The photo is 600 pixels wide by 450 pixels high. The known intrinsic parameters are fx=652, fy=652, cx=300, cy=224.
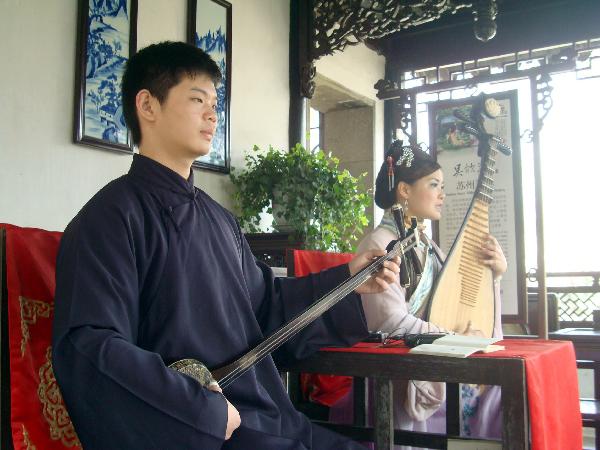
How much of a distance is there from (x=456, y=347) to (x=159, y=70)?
86 cm

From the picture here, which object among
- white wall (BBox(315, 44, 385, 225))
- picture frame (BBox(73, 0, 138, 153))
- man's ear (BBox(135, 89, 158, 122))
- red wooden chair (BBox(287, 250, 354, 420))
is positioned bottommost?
red wooden chair (BBox(287, 250, 354, 420))

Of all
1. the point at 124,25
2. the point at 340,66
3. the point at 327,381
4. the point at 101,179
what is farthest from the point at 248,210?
the point at 340,66

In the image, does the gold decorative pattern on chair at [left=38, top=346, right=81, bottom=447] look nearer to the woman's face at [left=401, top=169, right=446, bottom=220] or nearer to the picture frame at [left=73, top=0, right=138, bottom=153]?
the woman's face at [left=401, top=169, right=446, bottom=220]

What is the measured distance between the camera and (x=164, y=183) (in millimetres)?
1355

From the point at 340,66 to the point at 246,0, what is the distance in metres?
1.31

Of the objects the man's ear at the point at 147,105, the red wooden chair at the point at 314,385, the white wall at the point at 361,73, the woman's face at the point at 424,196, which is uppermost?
the white wall at the point at 361,73

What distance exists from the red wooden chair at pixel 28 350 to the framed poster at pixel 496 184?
69.2 inches

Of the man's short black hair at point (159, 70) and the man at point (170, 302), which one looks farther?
the man's short black hair at point (159, 70)

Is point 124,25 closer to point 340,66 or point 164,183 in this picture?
point 164,183

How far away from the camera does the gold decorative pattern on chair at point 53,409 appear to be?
127cm

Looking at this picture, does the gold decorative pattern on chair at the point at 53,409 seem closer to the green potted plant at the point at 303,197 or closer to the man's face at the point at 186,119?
the man's face at the point at 186,119

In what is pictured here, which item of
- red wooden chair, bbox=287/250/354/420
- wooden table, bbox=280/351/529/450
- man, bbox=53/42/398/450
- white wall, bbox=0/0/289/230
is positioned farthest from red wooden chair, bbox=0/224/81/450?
white wall, bbox=0/0/289/230

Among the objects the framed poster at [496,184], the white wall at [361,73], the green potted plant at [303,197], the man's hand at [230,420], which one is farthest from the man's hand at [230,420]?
the white wall at [361,73]

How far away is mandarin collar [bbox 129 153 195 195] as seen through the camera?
4.42ft
